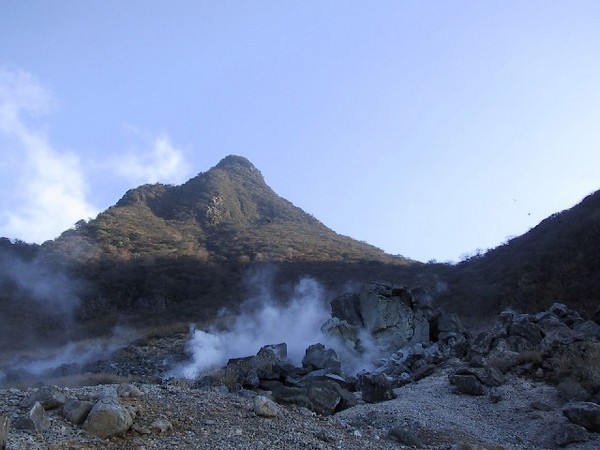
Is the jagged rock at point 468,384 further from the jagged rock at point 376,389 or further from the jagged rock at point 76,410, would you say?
the jagged rock at point 76,410

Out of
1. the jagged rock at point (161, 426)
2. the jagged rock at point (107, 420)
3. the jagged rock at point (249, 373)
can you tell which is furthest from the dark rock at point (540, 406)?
the jagged rock at point (107, 420)

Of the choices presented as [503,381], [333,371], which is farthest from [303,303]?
[503,381]

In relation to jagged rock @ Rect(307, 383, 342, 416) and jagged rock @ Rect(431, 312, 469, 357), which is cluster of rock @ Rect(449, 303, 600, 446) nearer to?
jagged rock @ Rect(307, 383, 342, 416)

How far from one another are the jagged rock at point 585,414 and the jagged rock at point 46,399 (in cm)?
871

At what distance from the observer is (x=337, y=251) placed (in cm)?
5541

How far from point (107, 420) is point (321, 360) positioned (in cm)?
1265

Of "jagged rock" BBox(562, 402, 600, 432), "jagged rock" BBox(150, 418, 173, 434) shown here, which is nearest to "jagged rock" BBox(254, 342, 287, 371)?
"jagged rock" BBox(562, 402, 600, 432)

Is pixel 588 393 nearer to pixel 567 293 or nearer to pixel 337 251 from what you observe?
pixel 567 293

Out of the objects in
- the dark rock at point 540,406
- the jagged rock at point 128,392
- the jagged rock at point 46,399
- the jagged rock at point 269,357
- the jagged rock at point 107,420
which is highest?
the jagged rock at point 269,357

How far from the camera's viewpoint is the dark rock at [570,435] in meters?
9.42

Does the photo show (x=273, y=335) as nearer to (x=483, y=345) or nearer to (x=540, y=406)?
(x=483, y=345)

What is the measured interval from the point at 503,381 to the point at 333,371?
217 inches

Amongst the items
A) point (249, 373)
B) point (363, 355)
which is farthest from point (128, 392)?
point (363, 355)

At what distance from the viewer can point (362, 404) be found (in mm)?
12031
